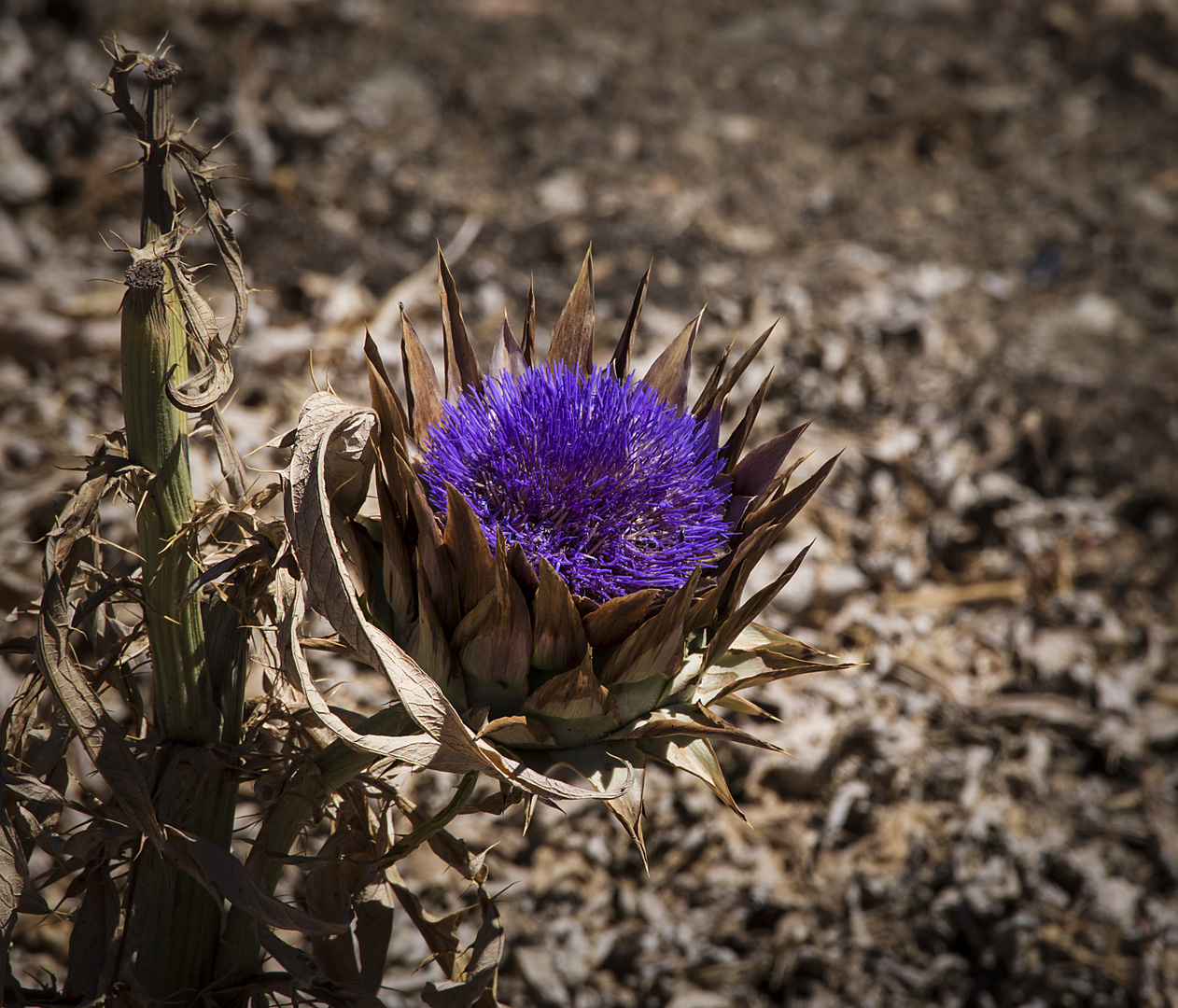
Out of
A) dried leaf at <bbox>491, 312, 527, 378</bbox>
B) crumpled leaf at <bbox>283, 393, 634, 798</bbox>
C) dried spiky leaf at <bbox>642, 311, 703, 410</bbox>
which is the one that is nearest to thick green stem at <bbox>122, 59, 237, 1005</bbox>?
crumpled leaf at <bbox>283, 393, 634, 798</bbox>

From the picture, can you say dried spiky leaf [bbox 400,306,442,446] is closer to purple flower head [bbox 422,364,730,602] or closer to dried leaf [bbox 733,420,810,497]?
purple flower head [bbox 422,364,730,602]

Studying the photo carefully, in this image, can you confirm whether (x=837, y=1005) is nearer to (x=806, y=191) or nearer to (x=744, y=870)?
(x=744, y=870)

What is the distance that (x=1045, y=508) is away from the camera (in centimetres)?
265

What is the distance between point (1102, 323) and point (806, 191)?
1.18m

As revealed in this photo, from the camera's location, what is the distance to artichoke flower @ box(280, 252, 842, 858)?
994mm

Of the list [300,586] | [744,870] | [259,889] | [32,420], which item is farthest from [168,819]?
[32,420]

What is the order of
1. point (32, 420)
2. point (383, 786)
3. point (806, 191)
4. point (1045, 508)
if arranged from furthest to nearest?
point (806, 191)
point (1045, 508)
point (32, 420)
point (383, 786)

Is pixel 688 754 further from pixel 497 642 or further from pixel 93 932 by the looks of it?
pixel 93 932

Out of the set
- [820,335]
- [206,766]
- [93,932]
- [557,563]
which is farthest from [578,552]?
[820,335]

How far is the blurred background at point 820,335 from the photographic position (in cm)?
190

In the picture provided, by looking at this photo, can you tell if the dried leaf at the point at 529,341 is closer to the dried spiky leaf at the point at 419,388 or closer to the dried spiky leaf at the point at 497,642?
the dried spiky leaf at the point at 419,388

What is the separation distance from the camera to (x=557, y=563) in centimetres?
111

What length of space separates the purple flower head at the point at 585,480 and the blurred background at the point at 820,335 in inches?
39.8

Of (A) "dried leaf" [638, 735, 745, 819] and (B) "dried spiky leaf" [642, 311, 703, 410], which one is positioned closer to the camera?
(A) "dried leaf" [638, 735, 745, 819]
